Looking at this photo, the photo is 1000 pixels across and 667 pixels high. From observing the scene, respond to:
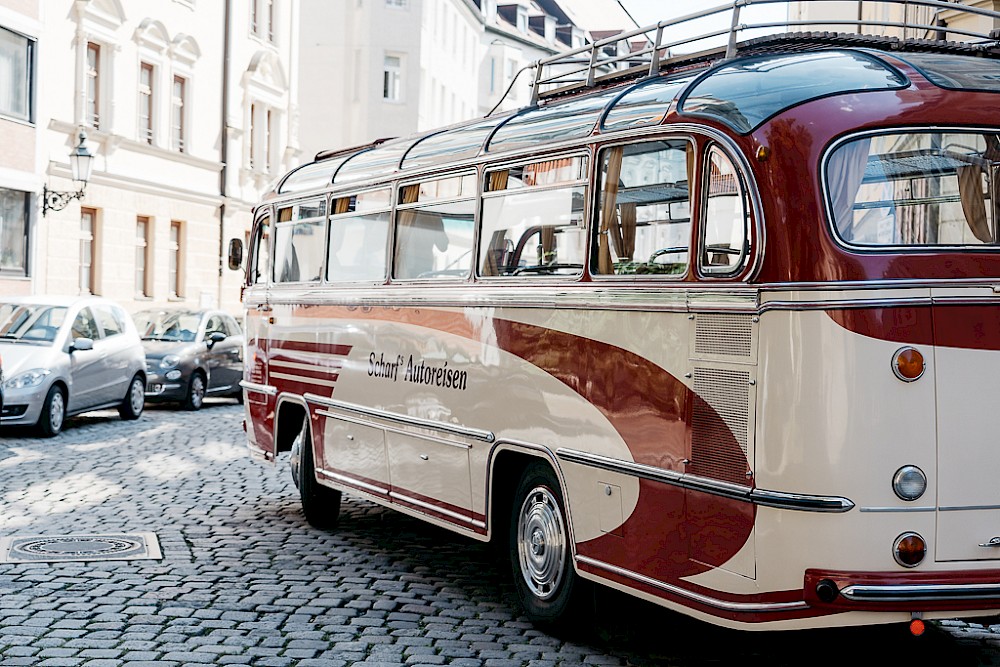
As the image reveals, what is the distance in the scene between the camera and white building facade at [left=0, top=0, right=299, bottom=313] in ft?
92.1

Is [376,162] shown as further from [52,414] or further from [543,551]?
[52,414]

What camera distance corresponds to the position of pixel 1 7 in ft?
86.7

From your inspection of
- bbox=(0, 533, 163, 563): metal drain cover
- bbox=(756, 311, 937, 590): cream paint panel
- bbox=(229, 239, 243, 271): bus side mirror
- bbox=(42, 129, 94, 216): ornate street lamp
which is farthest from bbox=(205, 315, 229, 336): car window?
bbox=(756, 311, 937, 590): cream paint panel

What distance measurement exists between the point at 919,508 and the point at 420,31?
54.0m

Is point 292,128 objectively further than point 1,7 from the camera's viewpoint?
Yes

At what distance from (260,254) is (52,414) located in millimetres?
5646

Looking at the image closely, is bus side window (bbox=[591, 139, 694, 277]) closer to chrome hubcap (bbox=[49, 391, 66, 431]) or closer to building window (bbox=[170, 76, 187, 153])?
chrome hubcap (bbox=[49, 391, 66, 431])

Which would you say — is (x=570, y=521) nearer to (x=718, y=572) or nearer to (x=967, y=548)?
(x=718, y=572)

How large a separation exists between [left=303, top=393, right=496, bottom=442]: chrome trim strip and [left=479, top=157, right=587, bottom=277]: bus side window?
91 cm

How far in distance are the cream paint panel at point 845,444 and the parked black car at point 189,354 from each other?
1686 cm

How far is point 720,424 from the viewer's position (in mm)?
6133

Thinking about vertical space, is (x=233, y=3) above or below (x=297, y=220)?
above

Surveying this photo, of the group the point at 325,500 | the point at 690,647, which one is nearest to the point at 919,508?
the point at 690,647

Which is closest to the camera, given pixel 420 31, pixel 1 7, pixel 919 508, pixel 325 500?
pixel 919 508
